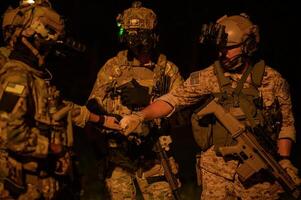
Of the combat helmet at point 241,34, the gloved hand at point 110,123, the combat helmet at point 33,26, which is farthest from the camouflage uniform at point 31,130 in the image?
the combat helmet at point 241,34

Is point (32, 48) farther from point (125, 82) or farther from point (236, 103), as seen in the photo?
point (236, 103)

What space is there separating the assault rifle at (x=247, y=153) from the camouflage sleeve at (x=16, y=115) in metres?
1.83

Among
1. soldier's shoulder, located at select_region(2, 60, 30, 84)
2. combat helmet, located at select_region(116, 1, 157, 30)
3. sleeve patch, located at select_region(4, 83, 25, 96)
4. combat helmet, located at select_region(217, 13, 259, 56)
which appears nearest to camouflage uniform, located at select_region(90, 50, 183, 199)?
combat helmet, located at select_region(116, 1, 157, 30)

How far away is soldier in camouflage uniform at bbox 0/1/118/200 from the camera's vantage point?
471cm

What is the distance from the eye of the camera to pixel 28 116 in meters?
4.85

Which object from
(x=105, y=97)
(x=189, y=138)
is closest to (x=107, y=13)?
(x=189, y=138)

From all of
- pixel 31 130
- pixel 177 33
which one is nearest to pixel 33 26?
pixel 31 130

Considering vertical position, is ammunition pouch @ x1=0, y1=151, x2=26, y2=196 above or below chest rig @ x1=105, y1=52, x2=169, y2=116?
below

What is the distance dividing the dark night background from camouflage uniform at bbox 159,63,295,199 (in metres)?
11.6

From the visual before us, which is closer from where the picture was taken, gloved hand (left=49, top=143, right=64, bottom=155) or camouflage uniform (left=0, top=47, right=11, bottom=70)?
gloved hand (left=49, top=143, right=64, bottom=155)

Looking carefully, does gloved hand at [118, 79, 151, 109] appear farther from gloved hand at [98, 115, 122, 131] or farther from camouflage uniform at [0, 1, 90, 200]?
camouflage uniform at [0, 1, 90, 200]

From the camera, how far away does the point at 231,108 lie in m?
5.66

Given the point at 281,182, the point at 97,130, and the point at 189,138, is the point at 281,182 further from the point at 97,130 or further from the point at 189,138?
the point at 189,138

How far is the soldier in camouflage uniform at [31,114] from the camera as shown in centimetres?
471
